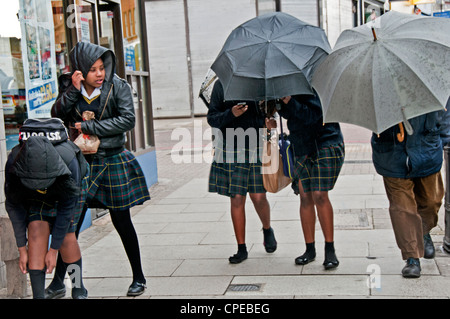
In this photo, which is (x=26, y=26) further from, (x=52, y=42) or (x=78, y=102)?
(x=78, y=102)

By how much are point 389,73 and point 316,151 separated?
3.44ft

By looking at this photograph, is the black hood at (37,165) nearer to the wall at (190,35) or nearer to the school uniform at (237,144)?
the school uniform at (237,144)

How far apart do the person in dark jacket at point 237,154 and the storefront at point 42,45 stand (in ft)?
5.82

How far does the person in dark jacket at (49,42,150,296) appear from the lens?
15.1 feet

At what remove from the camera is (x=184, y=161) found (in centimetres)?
1282

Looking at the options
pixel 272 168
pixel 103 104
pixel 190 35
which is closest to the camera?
pixel 103 104

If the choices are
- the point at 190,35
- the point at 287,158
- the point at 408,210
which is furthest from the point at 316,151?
the point at 190,35

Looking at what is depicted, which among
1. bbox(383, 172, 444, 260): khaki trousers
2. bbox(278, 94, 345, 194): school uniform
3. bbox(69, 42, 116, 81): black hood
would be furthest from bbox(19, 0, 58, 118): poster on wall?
bbox(383, 172, 444, 260): khaki trousers

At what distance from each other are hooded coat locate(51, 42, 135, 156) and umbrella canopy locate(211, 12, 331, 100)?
80 cm

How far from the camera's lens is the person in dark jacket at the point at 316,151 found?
5.04m

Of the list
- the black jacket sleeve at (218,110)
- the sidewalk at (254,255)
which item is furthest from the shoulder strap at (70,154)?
the black jacket sleeve at (218,110)

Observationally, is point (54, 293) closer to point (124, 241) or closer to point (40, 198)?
point (124, 241)

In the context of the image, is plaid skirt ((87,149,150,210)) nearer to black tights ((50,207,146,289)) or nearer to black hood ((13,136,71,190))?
black tights ((50,207,146,289))

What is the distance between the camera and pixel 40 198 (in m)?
4.10
